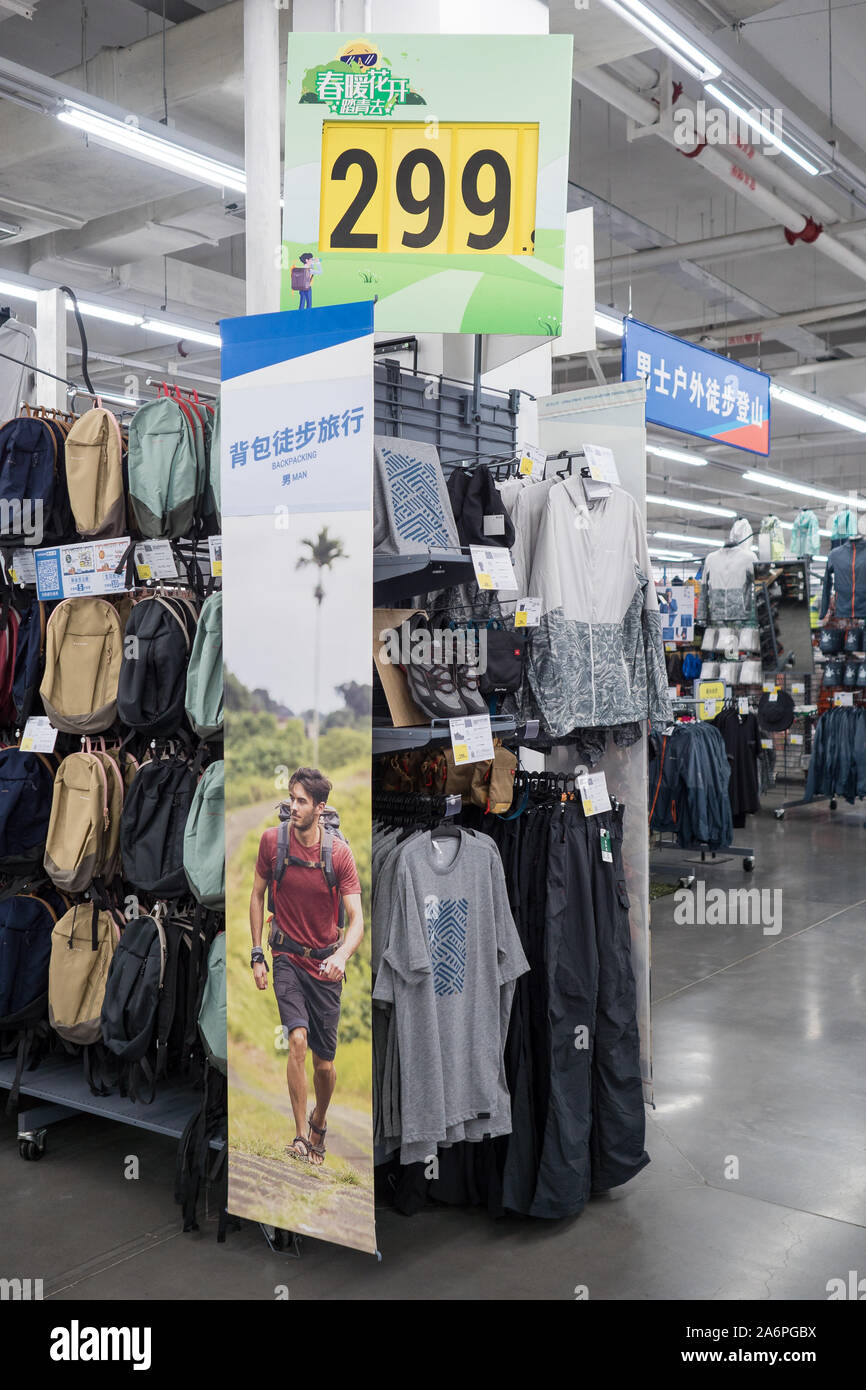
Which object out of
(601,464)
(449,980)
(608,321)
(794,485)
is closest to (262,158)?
(601,464)

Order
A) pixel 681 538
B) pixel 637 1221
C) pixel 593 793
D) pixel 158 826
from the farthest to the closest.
A: pixel 681 538, pixel 158 826, pixel 593 793, pixel 637 1221

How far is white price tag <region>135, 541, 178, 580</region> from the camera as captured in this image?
3.47 m

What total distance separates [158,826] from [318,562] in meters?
1.14

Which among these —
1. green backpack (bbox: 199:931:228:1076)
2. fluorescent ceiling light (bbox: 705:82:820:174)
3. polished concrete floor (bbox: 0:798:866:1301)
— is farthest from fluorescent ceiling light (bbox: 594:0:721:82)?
polished concrete floor (bbox: 0:798:866:1301)

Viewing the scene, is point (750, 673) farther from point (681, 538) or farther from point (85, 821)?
point (681, 538)

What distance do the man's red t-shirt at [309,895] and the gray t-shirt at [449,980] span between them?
17 cm

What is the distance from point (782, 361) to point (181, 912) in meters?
15.2

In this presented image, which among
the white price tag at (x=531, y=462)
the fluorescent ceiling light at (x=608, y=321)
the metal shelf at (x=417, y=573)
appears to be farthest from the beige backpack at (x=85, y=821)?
the fluorescent ceiling light at (x=608, y=321)

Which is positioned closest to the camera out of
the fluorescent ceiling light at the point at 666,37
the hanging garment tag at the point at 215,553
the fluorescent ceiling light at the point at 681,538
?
the hanging garment tag at the point at 215,553

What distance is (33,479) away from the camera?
3.73 m

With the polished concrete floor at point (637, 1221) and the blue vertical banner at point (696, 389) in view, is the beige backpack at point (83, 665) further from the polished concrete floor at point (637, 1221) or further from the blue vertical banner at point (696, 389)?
the blue vertical banner at point (696, 389)

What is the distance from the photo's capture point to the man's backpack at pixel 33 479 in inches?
145

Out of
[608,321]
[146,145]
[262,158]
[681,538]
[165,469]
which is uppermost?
[681,538]
